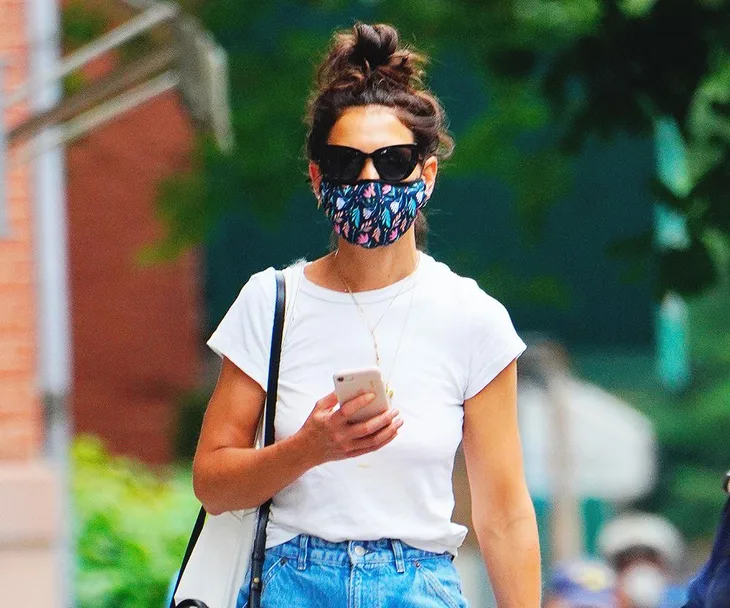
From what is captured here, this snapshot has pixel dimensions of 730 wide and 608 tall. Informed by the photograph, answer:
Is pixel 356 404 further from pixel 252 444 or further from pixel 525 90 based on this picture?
pixel 525 90

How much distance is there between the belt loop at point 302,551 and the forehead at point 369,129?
2.33 ft

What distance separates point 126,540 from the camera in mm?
6328

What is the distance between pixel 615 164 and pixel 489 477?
39.2ft

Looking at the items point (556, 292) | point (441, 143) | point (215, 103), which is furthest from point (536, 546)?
point (556, 292)

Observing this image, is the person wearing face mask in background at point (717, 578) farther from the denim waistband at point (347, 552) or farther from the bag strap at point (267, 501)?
the bag strap at point (267, 501)

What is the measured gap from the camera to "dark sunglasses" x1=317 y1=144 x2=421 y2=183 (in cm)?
296

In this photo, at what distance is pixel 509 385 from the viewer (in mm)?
3033

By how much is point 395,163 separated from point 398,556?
2.34 feet

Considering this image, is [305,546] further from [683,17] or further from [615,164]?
[615,164]

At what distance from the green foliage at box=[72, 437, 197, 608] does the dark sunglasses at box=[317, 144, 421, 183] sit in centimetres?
334

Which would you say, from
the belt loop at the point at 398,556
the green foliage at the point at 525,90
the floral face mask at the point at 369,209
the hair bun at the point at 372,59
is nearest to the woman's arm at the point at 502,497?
the belt loop at the point at 398,556

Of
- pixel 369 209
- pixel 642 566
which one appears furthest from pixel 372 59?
pixel 642 566

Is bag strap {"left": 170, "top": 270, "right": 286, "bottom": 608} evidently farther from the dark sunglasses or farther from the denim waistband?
the dark sunglasses

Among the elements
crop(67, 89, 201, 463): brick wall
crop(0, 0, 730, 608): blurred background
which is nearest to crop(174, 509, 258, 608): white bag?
crop(0, 0, 730, 608): blurred background
